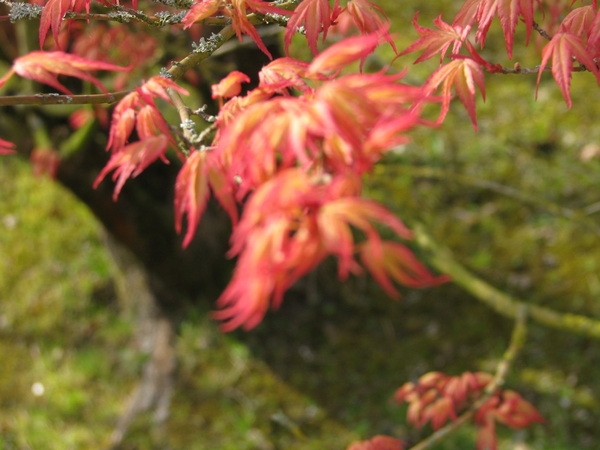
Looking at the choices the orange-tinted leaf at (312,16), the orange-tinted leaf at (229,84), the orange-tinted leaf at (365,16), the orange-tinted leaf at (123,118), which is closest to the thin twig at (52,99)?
the orange-tinted leaf at (123,118)

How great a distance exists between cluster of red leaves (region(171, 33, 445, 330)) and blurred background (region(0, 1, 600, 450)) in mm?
1724

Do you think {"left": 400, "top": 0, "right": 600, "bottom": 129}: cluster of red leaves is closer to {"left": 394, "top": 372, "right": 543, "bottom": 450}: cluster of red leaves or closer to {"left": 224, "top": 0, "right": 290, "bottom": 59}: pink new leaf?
{"left": 224, "top": 0, "right": 290, "bottom": 59}: pink new leaf

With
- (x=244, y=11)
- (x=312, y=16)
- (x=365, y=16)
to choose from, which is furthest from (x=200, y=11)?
(x=365, y=16)

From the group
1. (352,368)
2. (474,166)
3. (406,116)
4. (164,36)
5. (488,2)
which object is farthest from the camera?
(474,166)

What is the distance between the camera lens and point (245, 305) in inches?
26.6

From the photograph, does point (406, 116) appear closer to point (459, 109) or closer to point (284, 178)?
point (284, 178)

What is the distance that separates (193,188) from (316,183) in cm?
22

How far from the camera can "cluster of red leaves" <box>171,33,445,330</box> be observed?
0.64m

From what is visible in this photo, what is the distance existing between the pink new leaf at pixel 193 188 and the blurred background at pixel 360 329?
169 cm

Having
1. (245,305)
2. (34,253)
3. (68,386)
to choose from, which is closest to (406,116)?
(245,305)

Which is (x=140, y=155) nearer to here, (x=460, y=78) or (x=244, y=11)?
(x=244, y=11)

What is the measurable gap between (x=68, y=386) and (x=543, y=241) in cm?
241

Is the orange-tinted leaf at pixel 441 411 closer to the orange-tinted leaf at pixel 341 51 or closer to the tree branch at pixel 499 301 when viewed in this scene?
the tree branch at pixel 499 301

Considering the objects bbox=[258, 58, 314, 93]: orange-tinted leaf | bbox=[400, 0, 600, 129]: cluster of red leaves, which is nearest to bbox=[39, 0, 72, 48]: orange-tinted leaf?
bbox=[258, 58, 314, 93]: orange-tinted leaf
